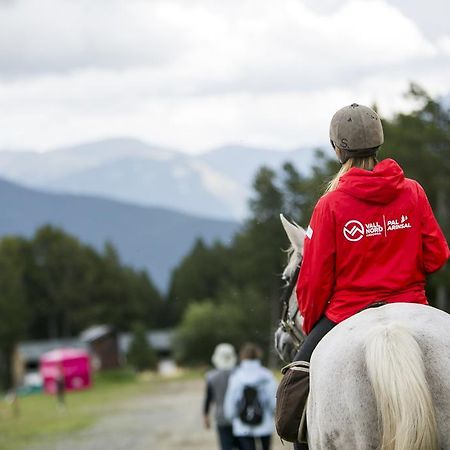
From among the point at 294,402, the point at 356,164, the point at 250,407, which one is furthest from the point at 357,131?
the point at 250,407

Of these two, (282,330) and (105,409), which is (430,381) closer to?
(282,330)

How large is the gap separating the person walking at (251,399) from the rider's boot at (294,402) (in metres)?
7.34

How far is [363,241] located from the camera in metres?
5.07

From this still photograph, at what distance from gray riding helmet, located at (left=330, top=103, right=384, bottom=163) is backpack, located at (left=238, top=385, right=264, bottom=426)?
299 inches

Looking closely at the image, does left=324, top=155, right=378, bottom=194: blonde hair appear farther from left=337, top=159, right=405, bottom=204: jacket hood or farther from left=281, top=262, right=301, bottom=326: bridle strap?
left=281, top=262, right=301, bottom=326: bridle strap

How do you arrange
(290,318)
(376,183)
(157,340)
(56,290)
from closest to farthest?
(376,183), (290,318), (56,290), (157,340)

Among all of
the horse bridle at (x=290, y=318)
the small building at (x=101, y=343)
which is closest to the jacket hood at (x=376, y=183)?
the horse bridle at (x=290, y=318)

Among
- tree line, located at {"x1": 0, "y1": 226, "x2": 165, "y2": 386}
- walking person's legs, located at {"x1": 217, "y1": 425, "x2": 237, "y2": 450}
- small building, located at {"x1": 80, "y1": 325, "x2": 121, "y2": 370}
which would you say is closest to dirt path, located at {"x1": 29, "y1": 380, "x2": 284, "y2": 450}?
walking person's legs, located at {"x1": 217, "y1": 425, "x2": 237, "y2": 450}

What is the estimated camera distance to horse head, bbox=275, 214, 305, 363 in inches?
247

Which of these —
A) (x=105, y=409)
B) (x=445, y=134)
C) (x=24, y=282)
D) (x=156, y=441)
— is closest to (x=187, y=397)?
(x=105, y=409)

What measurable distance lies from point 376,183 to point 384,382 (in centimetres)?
106

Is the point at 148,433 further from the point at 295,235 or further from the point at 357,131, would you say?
the point at 357,131

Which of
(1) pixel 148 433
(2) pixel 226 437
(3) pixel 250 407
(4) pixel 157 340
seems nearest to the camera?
(3) pixel 250 407

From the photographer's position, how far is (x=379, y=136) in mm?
5301
